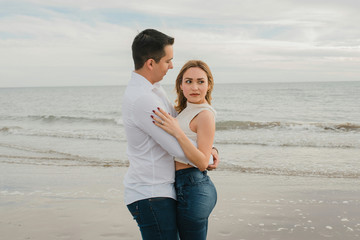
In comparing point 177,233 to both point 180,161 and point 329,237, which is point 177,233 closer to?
point 180,161

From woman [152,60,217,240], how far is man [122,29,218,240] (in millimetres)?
48

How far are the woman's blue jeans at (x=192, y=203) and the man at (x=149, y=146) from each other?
0.05 m

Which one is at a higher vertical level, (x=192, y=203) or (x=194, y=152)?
(x=194, y=152)

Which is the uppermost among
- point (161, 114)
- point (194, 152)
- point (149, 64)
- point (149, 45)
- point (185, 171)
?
point (149, 45)

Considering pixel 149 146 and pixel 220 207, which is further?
pixel 220 207

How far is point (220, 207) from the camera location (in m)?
5.52

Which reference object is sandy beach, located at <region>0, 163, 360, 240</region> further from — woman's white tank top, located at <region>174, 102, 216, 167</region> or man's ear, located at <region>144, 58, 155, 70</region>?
man's ear, located at <region>144, 58, 155, 70</region>

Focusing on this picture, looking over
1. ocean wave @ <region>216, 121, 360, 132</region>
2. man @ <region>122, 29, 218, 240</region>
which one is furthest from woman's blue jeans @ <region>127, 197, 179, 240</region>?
ocean wave @ <region>216, 121, 360, 132</region>

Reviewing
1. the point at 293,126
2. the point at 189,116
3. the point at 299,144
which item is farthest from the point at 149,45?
the point at 293,126

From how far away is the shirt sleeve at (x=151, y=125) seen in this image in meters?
2.03

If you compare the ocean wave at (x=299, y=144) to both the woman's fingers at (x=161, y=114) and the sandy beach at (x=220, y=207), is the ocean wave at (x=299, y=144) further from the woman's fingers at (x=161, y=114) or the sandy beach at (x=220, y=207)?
the woman's fingers at (x=161, y=114)

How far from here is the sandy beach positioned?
461 cm

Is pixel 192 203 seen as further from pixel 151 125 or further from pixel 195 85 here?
pixel 195 85

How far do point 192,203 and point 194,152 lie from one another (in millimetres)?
330
